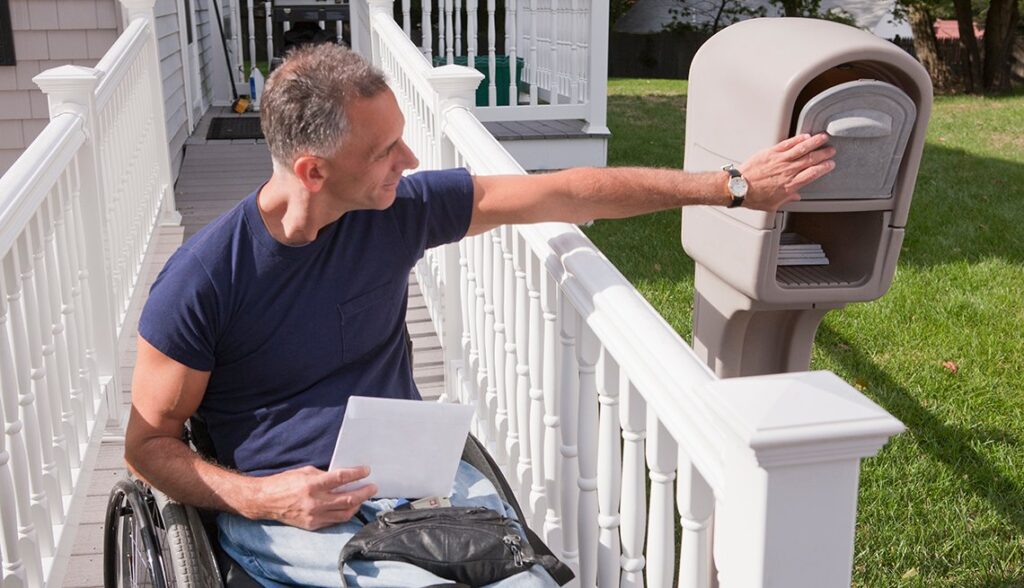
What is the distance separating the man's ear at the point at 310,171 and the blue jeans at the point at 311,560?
0.65 m

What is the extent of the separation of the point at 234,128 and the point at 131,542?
7.30m

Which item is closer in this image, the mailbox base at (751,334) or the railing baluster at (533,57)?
the mailbox base at (751,334)

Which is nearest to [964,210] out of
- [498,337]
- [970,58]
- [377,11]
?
[377,11]

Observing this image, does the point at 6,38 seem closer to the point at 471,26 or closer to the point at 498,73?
the point at 471,26

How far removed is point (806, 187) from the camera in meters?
2.65

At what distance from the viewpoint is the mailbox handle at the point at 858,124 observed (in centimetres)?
254

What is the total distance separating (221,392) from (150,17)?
4668mm

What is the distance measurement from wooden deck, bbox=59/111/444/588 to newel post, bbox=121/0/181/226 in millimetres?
115

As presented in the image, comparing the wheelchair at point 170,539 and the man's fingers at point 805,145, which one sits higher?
the man's fingers at point 805,145

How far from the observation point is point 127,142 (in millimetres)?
5371

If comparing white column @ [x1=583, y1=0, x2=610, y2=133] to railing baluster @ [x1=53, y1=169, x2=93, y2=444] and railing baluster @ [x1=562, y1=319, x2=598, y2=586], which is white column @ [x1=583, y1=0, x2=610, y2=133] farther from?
railing baluster @ [x1=562, y1=319, x2=598, y2=586]

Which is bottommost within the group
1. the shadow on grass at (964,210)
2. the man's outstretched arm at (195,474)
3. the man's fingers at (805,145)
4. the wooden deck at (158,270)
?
the shadow on grass at (964,210)

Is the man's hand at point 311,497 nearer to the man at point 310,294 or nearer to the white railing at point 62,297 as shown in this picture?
the man at point 310,294

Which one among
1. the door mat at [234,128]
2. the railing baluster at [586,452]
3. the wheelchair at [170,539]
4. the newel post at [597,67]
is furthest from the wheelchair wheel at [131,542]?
the door mat at [234,128]
